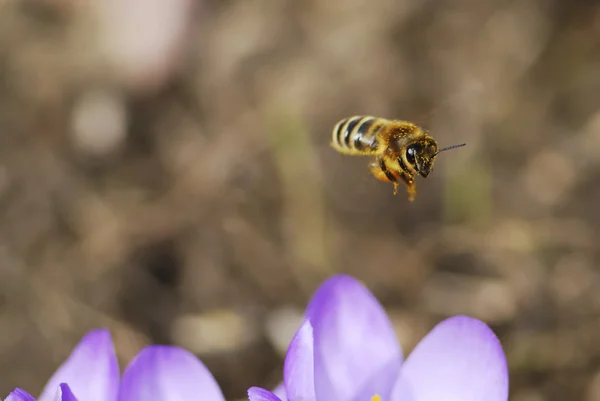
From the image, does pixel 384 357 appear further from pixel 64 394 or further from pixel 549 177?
pixel 549 177

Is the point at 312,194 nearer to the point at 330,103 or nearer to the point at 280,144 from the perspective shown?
the point at 280,144

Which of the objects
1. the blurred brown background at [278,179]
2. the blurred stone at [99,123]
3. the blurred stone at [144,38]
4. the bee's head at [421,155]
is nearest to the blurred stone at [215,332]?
the blurred brown background at [278,179]

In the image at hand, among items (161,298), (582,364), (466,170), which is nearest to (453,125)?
(466,170)

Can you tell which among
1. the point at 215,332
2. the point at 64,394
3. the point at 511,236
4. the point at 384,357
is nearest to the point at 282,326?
the point at 215,332

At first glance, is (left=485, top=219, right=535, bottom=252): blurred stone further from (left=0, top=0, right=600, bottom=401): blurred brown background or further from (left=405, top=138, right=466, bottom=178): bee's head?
(left=405, top=138, right=466, bottom=178): bee's head

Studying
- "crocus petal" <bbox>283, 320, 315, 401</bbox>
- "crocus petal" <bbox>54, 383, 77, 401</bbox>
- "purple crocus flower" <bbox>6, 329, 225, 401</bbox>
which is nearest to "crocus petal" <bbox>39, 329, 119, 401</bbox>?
"purple crocus flower" <bbox>6, 329, 225, 401</bbox>
